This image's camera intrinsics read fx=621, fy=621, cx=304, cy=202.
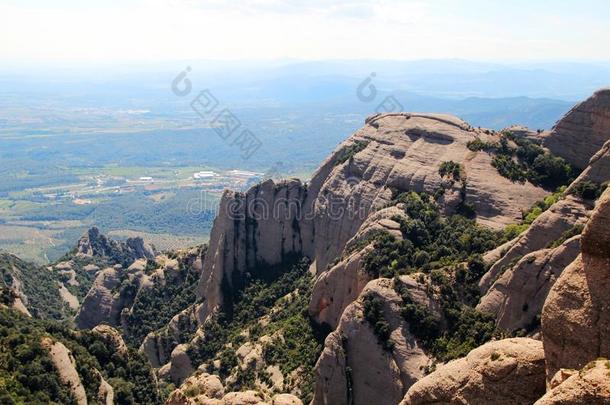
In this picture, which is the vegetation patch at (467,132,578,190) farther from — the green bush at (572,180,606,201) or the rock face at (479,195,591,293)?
the rock face at (479,195,591,293)

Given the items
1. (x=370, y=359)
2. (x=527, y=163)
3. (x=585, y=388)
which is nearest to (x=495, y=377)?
(x=585, y=388)

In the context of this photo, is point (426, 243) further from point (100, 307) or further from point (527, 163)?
point (100, 307)

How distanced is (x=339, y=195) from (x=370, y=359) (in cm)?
3327

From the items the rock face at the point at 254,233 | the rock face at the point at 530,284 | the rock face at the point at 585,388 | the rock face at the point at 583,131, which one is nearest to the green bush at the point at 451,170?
the rock face at the point at 583,131

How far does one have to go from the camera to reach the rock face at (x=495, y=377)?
22.5 metres

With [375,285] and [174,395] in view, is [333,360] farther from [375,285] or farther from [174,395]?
[174,395]

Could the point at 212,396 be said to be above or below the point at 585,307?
below

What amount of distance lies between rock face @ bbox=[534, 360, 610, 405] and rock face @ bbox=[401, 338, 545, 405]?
3.89 meters

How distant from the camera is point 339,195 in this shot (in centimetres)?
7794

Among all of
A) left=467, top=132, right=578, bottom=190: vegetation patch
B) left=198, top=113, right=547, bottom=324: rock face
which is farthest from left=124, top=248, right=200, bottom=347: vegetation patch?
left=467, top=132, right=578, bottom=190: vegetation patch

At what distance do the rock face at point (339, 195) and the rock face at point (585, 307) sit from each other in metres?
45.8

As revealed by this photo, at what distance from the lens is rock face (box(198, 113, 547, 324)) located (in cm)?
7225

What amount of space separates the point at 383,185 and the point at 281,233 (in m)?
15.6

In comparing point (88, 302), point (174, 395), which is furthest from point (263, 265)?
point (174, 395)
